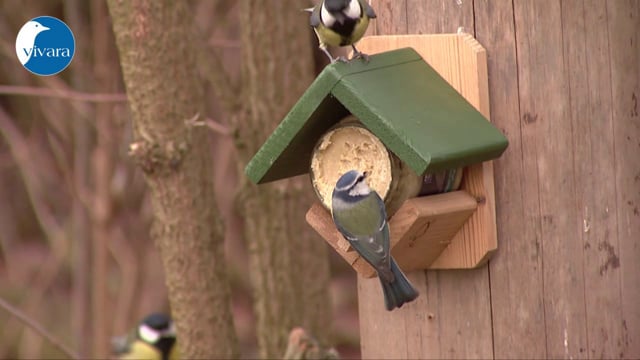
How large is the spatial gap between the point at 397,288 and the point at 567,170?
0.50 meters

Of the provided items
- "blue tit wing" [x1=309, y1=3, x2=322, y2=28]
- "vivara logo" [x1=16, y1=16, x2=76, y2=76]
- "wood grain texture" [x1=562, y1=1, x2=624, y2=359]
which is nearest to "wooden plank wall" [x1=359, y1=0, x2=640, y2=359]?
"wood grain texture" [x1=562, y1=1, x2=624, y2=359]

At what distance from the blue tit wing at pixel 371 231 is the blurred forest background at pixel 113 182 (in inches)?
44.8

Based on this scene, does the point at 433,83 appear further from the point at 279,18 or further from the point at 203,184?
the point at 279,18

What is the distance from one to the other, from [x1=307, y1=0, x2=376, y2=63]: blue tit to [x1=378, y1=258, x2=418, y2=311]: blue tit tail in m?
0.51

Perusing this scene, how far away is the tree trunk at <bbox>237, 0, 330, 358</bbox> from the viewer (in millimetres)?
4277

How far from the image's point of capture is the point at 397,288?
274 centimetres

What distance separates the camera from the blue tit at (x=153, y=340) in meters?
5.47

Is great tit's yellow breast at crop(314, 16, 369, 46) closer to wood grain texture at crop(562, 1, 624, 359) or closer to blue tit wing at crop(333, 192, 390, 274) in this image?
blue tit wing at crop(333, 192, 390, 274)

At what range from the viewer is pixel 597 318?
2.84m

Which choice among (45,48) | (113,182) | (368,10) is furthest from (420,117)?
(113,182)

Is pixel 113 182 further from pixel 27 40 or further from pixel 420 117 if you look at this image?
pixel 420 117

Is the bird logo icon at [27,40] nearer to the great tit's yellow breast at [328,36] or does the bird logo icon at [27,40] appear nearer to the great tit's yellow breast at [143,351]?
the great tit's yellow breast at [328,36]

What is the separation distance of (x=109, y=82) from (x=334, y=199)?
8.98 ft

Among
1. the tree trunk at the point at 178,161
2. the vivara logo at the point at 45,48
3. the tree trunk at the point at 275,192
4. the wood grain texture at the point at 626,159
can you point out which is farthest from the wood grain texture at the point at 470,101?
the tree trunk at the point at 275,192
